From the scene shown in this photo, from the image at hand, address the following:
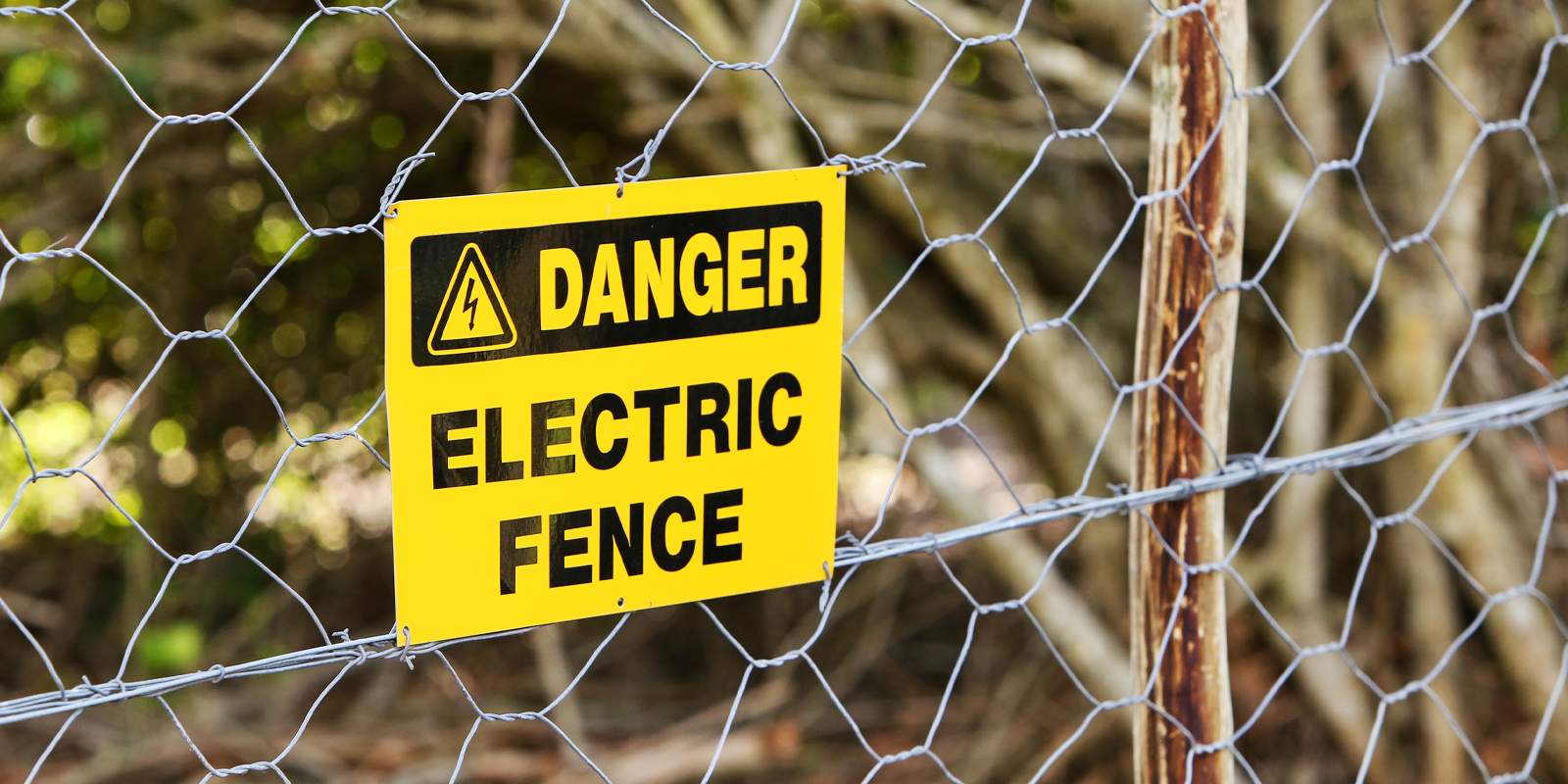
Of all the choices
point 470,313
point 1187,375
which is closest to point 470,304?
point 470,313

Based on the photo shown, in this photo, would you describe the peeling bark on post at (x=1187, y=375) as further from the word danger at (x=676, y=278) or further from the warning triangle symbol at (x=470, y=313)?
the warning triangle symbol at (x=470, y=313)

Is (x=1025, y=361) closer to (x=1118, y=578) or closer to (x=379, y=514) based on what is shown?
(x=1118, y=578)

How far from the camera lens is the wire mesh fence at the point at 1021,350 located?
2049 millimetres

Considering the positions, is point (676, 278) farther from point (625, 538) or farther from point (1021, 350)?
point (1021, 350)

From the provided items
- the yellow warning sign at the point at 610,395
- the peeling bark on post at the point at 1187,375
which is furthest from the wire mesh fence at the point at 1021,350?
→ the yellow warning sign at the point at 610,395

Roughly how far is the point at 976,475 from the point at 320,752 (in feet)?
7.20

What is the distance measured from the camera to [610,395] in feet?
2.98

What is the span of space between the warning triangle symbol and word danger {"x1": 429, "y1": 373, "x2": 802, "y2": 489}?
0.14 feet

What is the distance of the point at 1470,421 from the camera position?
51.1 inches

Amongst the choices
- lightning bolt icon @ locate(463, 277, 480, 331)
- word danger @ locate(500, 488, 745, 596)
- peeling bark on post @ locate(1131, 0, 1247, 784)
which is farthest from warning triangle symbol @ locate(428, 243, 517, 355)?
peeling bark on post @ locate(1131, 0, 1247, 784)

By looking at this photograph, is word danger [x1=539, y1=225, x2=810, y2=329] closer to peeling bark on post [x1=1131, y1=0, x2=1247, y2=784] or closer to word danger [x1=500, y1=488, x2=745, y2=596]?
word danger [x1=500, y1=488, x2=745, y2=596]

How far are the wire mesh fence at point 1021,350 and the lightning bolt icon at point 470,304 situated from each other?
1020 mm

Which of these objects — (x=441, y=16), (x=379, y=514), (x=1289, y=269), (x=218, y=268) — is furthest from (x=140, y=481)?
(x=1289, y=269)

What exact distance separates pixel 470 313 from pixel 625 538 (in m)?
0.19
